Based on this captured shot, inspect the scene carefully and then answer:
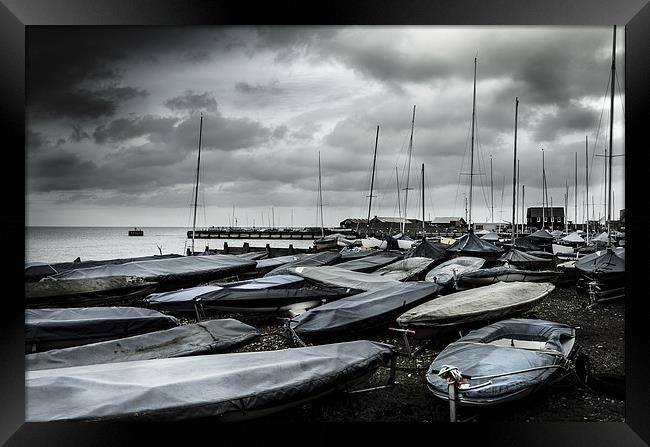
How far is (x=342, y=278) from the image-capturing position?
28.4 ft

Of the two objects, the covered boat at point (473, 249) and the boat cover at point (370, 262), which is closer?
the boat cover at point (370, 262)

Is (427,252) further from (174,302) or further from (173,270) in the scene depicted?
(174,302)

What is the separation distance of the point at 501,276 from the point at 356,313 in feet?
15.2

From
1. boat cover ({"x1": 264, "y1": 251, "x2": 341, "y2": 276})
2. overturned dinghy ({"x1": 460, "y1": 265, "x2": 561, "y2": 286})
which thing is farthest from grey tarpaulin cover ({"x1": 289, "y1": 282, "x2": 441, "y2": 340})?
boat cover ({"x1": 264, "y1": 251, "x2": 341, "y2": 276})

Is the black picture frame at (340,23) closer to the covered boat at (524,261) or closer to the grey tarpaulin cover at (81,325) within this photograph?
the grey tarpaulin cover at (81,325)

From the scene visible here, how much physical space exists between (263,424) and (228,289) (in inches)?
182

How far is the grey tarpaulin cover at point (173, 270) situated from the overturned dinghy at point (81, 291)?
419 millimetres

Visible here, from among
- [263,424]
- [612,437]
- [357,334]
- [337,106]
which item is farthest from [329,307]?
[337,106]

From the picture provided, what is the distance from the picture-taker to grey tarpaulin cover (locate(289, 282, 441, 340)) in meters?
5.57

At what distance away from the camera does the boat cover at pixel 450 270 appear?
8914mm

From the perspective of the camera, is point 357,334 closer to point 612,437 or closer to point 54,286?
point 612,437

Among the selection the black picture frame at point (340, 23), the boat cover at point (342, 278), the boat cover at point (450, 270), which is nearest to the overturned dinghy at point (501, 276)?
the boat cover at point (450, 270)

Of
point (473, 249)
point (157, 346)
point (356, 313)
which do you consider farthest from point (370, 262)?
point (157, 346)

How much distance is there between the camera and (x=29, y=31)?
3.22 m
